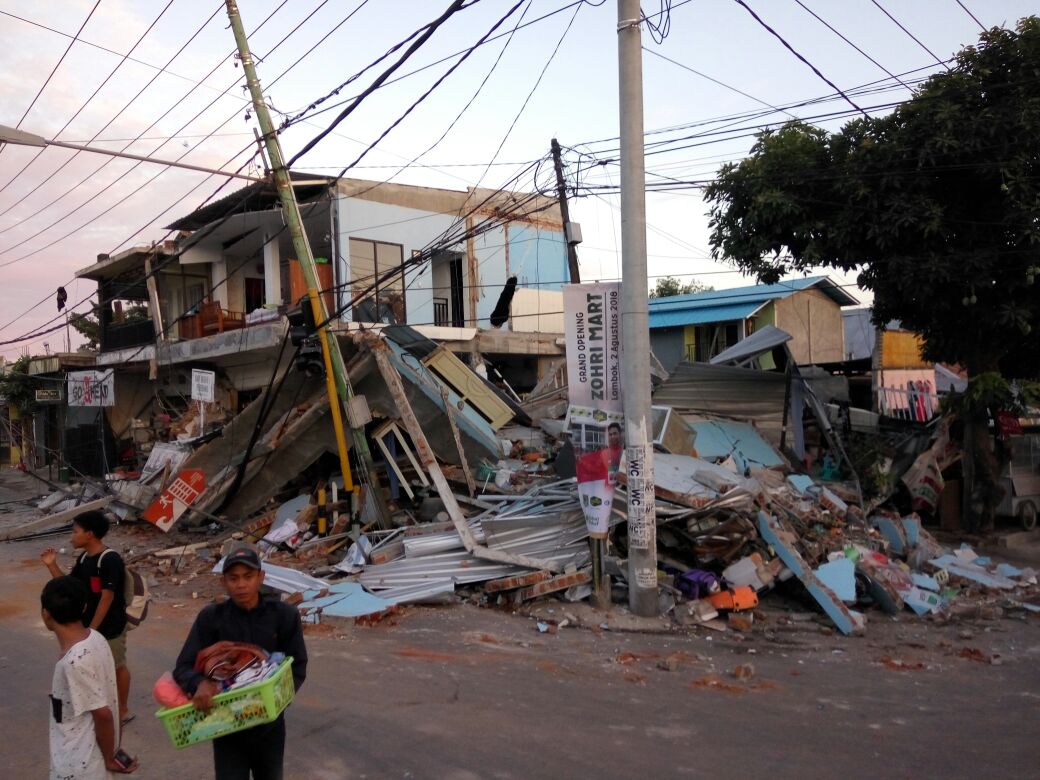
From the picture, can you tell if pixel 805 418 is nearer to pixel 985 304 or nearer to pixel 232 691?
pixel 985 304

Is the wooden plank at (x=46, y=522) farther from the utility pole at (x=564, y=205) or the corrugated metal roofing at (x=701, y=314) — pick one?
the corrugated metal roofing at (x=701, y=314)

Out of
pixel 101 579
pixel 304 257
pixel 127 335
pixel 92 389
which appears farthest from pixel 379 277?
pixel 101 579

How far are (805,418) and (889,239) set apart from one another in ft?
15.5

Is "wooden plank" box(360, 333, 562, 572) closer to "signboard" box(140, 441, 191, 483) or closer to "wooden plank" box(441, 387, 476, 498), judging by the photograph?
"wooden plank" box(441, 387, 476, 498)

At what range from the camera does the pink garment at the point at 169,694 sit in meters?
3.09

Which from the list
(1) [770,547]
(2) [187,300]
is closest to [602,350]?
(1) [770,547]

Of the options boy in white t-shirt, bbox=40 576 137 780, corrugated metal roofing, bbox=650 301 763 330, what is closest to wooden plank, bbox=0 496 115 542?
boy in white t-shirt, bbox=40 576 137 780

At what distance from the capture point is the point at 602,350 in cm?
921

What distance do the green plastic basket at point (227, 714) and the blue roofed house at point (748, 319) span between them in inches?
890

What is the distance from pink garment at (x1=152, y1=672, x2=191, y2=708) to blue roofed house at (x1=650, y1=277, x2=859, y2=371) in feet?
74.2

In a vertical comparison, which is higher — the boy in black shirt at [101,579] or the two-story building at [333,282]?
the two-story building at [333,282]

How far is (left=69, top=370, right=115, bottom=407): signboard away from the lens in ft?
66.2

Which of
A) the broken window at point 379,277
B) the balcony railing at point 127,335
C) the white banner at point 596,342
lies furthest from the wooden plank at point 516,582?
the balcony railing at point 127,335

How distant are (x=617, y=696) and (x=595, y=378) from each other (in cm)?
378
